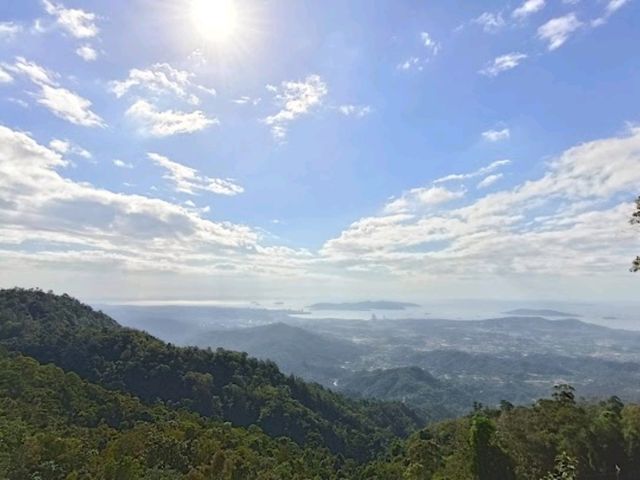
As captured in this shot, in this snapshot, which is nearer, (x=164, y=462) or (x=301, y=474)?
(x=164, y=462)

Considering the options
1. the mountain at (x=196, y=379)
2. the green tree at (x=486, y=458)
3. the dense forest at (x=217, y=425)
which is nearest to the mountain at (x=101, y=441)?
the dense forest at (x=217, y=425)

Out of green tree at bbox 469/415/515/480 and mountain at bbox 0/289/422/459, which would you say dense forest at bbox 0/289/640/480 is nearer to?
green tree at bbox 469/415/515/480

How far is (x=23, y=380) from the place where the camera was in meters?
66.2

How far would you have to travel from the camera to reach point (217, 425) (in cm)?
7225

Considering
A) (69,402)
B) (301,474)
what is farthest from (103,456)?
(69,402)

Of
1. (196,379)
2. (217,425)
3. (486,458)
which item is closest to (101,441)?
(217,425)

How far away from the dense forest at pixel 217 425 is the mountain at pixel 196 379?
0.32 metres

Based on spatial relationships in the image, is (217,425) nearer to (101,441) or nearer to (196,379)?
(101,441)

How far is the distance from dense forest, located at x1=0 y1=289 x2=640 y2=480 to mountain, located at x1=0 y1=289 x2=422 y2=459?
1.04 ft

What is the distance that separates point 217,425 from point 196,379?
39930mm

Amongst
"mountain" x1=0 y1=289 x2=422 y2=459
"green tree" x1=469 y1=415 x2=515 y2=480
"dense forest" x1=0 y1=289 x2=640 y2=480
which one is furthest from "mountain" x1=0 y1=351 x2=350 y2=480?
"mountain" x1=0 y1=289 x2=422 y2=459

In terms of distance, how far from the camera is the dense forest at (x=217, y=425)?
1545 inches

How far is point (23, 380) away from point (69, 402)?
22.2 ft

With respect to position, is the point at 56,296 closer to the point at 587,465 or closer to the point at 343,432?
the point at 343,432
